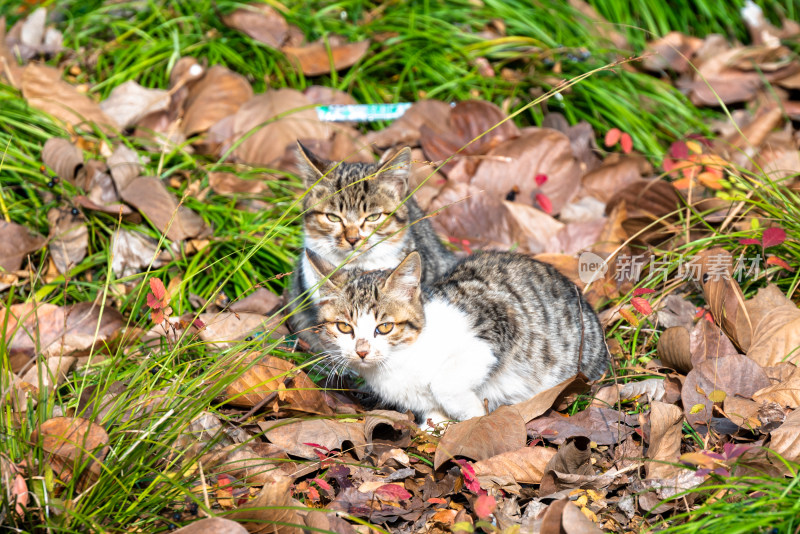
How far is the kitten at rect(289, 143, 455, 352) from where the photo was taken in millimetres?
4254

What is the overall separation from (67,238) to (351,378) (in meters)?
2.07

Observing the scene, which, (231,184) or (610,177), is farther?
(610,177)

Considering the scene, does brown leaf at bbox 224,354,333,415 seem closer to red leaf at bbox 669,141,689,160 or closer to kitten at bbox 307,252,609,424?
kitten at bbox 307,252,609,424

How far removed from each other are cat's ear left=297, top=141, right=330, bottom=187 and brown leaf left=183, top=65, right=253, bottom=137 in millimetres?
1380

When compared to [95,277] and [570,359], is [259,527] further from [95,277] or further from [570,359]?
[95,277]

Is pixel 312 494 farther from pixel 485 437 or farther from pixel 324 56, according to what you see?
pixel 324 56

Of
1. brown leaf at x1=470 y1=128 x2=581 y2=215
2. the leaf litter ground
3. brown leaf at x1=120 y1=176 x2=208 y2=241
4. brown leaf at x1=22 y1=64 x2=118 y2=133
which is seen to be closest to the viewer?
the leaf litter ground

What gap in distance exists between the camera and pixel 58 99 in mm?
5312

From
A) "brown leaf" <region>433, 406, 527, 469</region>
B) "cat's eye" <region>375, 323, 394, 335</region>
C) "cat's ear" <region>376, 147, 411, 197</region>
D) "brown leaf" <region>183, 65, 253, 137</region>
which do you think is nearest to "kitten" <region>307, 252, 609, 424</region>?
"cat's eye" <region>375, 323, 394, 335</region>

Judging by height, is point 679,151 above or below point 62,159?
below

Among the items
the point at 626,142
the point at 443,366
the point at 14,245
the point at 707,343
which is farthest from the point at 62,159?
the point at 707,343

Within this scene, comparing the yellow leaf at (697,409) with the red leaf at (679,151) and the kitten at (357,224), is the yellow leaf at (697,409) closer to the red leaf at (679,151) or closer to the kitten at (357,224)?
the kitten at (357,224)

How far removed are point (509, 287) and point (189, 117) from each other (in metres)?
2.95

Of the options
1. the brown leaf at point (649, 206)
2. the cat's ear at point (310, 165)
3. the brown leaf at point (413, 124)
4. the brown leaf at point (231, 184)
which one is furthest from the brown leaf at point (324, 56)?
the brown leaf at point (649, 206)
